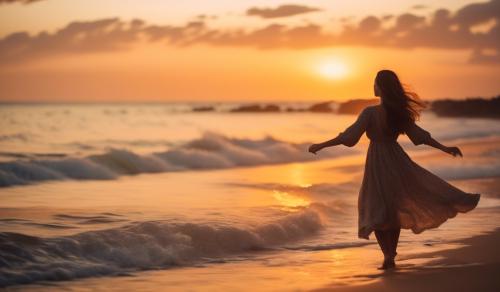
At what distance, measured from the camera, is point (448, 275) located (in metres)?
7.69

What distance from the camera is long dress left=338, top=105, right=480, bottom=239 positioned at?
320 inches

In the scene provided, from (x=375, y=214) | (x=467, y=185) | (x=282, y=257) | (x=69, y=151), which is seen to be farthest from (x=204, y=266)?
(x=69, y=151)

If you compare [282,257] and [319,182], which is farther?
[319,182]

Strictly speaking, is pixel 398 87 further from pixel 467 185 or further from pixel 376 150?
pixel 467 185

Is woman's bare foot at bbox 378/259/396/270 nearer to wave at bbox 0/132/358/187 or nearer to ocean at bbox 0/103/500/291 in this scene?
ocean at bbox 0/103/500/291

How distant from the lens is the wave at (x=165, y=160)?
20953 millimetres

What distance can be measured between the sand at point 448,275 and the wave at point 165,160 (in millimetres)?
12592


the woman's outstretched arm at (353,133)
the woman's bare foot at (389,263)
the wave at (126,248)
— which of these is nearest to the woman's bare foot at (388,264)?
the woman's bare foot at (389,263)

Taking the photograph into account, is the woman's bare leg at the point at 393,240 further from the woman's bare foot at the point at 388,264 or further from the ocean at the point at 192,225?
the ocean at the point at 192,225

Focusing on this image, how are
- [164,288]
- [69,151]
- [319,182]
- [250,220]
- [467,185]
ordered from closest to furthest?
[164,288] → [250,220] → [467,185] → [319,182] → [69,151]

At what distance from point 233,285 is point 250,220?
148 inches

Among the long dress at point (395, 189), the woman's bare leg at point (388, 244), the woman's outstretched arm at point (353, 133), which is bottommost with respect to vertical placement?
the woman's bare leg at point (388, 244)

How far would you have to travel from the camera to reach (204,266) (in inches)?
362

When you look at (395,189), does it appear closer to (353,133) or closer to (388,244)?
(388,244)
